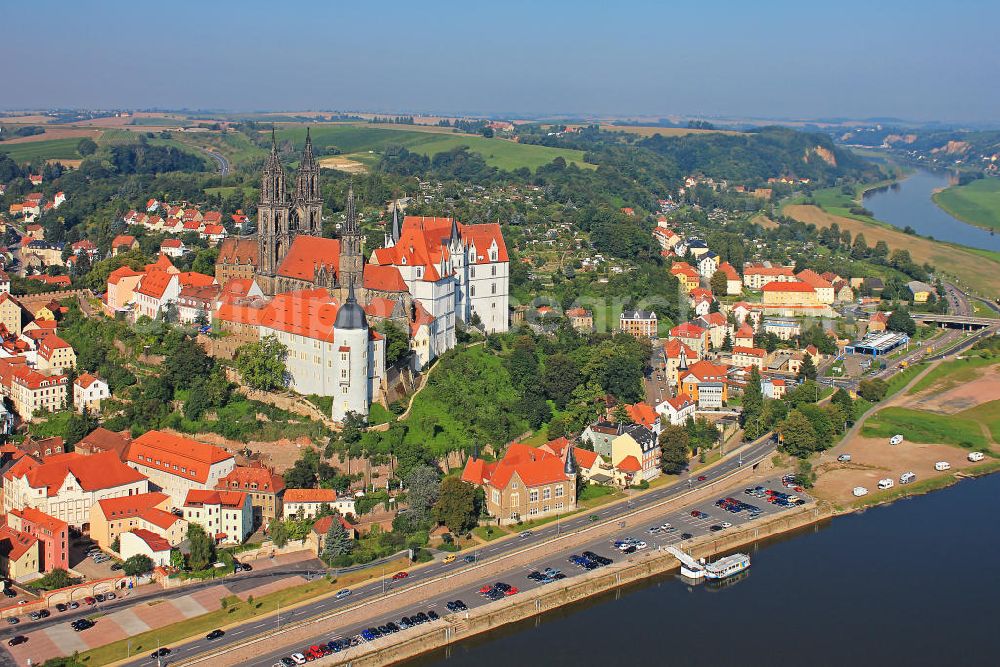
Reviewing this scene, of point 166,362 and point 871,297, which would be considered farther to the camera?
point 871,297

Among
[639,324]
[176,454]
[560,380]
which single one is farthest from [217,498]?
[639,324]

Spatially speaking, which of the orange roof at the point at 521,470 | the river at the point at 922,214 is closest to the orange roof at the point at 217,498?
the orange roof at the point at 521,470

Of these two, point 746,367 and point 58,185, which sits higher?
point 58,185

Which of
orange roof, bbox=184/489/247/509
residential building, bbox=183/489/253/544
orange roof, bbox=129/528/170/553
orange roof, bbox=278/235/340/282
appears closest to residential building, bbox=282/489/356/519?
residential building, bbox=183/489/253/544

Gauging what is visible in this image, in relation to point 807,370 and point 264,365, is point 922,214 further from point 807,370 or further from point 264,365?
point 264,365

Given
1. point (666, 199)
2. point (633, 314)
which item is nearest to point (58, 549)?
point (633, 314)

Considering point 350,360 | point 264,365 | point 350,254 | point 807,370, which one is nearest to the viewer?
point 350,360

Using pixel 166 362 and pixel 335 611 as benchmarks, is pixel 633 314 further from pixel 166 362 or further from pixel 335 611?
pixel 335 611
